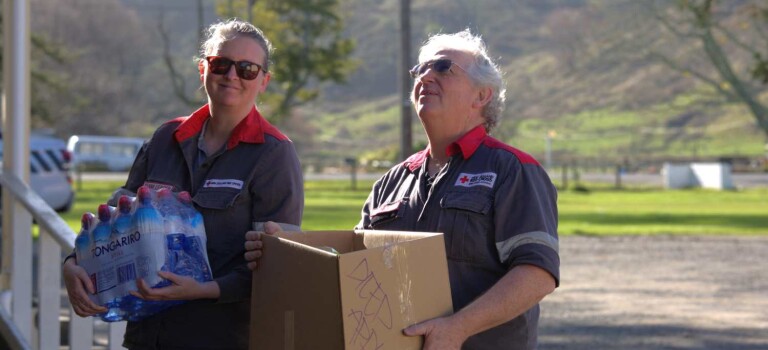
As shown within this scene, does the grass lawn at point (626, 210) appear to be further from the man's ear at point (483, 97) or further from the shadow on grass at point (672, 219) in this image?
the man's ear at point (483, 97)

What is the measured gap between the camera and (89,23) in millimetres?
111312

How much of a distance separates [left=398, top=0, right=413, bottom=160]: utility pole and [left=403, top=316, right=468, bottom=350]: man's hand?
1987 cm

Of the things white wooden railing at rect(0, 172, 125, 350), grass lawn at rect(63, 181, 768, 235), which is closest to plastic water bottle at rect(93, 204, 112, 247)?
white wooden railing at rect(0, 172, 125, 350)

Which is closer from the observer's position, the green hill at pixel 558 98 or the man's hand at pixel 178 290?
the man's hand at pixel 178 290

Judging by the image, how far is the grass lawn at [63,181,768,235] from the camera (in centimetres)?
2255

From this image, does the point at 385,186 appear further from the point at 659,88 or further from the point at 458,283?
the point at 659,88

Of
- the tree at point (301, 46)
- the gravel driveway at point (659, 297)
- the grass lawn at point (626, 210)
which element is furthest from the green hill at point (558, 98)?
the gravel driveway at point (659, 297)

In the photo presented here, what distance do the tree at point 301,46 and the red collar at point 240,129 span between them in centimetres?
4103

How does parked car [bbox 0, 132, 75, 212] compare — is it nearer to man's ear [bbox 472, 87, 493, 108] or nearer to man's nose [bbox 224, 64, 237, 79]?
man's nose [bbox 224, 64, 237, 79]

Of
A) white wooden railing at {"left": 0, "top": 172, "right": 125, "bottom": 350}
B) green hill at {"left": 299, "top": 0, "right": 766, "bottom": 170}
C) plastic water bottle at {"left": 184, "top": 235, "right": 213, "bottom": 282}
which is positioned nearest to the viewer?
plastic water bottle at {"left": 184, "top": 235, "right": 213, "bottom": 282}

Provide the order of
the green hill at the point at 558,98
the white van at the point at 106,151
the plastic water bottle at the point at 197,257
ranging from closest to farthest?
1. the plastic water bottle at the point at 197,257
2. the white van at the point at 106,151
3. the green hill at the point at 558,98

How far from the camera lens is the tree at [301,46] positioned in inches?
1796

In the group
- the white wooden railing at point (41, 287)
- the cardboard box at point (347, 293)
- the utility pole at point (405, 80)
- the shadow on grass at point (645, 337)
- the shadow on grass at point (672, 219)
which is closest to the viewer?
the cardboard box at point (347, 293)

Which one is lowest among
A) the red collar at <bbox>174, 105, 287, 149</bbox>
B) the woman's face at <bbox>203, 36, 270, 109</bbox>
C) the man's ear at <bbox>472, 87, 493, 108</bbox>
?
the red collar at <bbox>174, 105, 287, 149</bbox>
